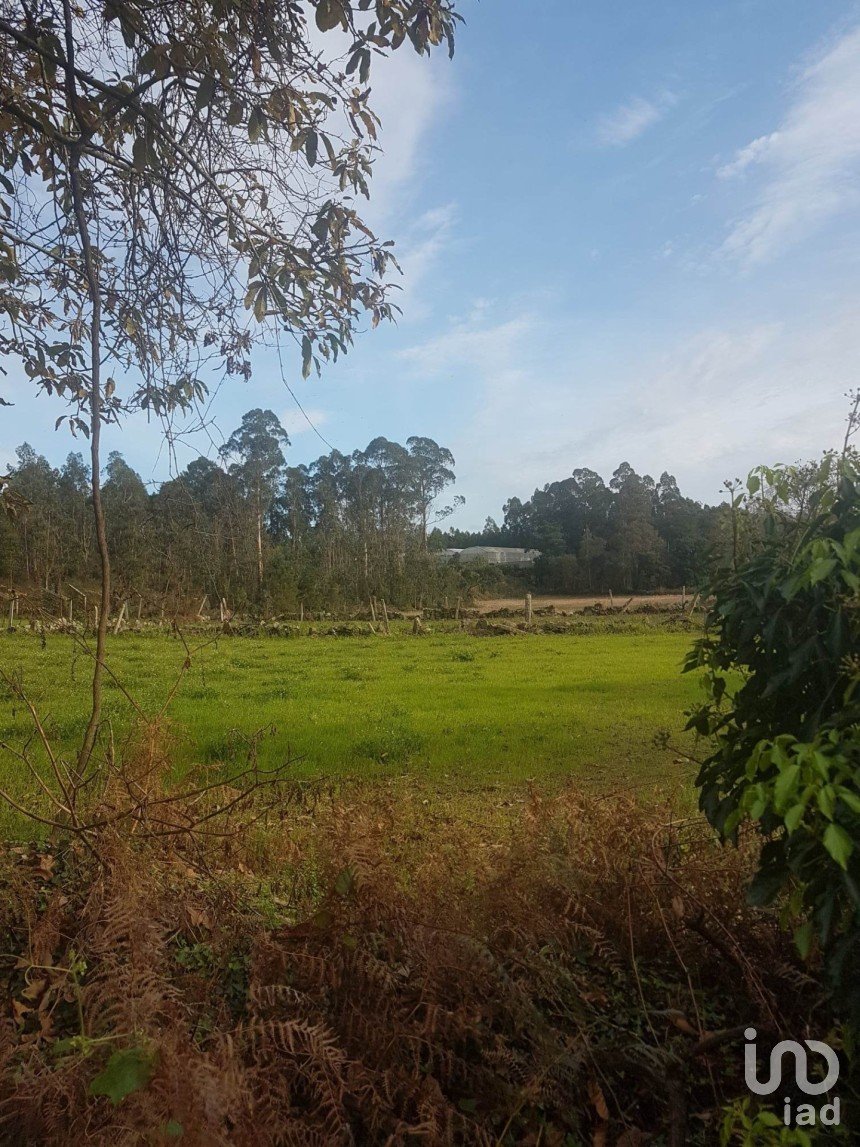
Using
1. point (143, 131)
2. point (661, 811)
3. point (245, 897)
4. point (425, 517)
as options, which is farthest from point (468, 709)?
point (425, 517)

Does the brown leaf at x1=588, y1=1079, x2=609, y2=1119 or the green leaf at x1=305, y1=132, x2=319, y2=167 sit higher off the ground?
the green leaf at x1=305, y1=132, x2=319, y2=167

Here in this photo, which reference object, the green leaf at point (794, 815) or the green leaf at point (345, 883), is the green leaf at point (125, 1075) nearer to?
the green leaf at point (345, 883)

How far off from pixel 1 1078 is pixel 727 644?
8.97 ft

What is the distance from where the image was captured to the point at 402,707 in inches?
464

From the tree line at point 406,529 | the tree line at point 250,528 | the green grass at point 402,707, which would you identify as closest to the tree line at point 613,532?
the tree line at point 406,529

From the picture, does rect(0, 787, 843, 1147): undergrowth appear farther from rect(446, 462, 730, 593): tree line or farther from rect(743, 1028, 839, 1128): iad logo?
rect(446, 462, 730, 593): tree line

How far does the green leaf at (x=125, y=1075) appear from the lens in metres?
1.90

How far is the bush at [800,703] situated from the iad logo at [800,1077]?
358 millimetres

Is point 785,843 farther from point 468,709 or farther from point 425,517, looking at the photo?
point 425,517

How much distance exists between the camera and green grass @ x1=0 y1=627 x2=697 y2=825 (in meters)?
8.12

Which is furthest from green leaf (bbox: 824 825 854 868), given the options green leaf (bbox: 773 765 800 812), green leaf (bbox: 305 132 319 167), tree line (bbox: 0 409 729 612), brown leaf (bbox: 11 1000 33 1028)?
tree line (bbox: 0 409 729 612)

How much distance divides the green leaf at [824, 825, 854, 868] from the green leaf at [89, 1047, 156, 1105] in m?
1.86

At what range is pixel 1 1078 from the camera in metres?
2.13

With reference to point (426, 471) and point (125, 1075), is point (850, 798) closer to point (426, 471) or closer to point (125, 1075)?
point (125, 1075)
